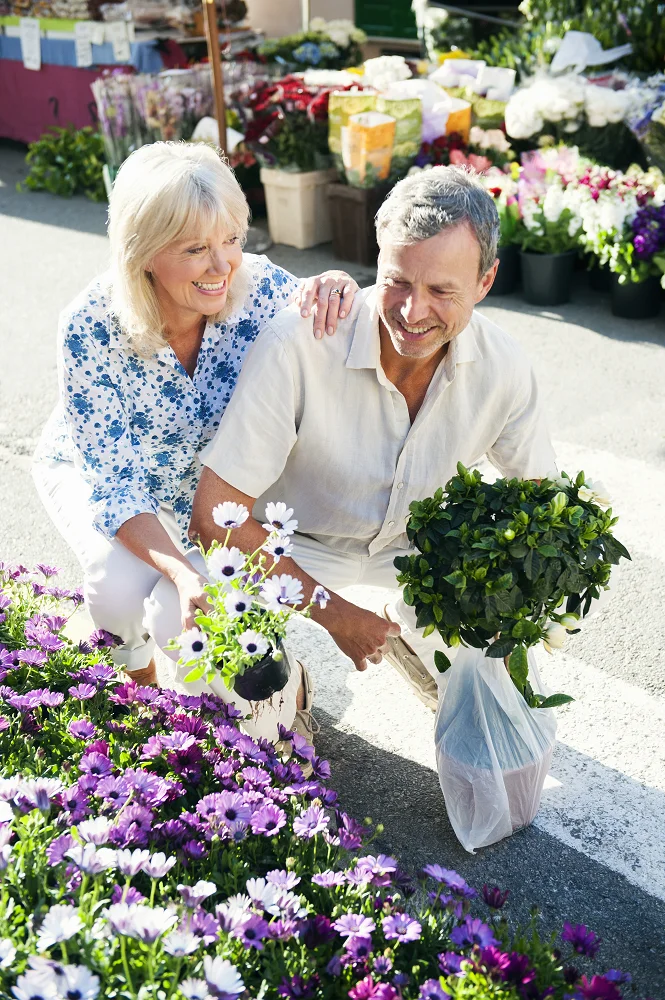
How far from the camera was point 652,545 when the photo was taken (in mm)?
3723

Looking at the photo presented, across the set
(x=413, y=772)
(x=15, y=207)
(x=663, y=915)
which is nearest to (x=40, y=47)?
(x=15, y=207)

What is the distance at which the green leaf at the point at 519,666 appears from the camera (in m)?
2.15

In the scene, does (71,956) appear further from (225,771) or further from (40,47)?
(40,47)

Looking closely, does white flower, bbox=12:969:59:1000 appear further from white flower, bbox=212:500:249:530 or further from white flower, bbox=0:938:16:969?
white flower, bbox=212:500:249:530

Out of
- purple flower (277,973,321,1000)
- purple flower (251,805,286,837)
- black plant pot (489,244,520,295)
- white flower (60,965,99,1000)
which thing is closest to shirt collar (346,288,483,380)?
purple flower (251,805,286,837)

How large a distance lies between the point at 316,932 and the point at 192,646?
1.68 ft

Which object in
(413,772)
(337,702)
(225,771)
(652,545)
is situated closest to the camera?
(225,771)

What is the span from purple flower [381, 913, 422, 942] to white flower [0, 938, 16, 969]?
503mm

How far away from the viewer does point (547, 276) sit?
600 cm

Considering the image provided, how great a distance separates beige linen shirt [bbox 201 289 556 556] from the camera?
246 centimetres

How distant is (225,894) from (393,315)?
1265 mm

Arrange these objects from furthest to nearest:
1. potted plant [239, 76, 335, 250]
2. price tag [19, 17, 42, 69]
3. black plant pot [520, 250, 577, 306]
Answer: price tag [19, 17, 42, 69]
potted plant [239, 76, 335, 250]
black plant pot [520, 250, 577, 306]

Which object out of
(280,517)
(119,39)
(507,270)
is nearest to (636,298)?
(507,270)

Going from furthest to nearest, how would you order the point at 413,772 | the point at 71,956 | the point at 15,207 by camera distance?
the point at 15,207, the point at 413,772, the point at 71,956
